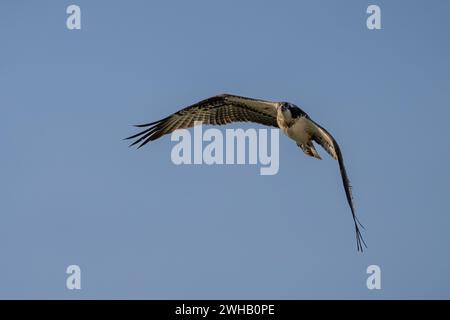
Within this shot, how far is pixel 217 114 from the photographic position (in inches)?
703

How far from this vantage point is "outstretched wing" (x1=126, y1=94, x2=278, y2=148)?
17516 mm

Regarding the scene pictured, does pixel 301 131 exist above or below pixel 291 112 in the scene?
below

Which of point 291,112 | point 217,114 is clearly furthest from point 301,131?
point 217,114

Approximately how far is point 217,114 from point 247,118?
55 cm

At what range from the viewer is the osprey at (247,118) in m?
16.5

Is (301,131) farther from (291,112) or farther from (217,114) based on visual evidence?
(217,114)

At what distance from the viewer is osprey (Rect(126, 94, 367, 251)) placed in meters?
16.5

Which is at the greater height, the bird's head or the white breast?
the bird's head

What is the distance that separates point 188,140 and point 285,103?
7.56 feet

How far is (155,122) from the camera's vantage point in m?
17.5

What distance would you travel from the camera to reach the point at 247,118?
17.9 meters
